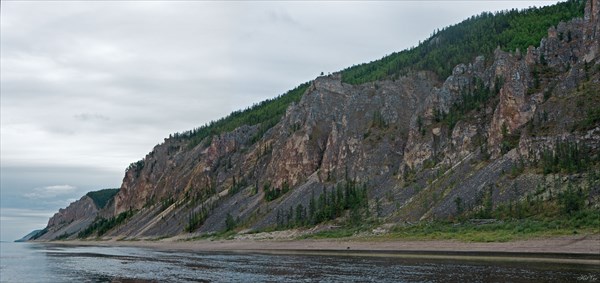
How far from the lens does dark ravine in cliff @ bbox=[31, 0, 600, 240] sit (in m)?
85.8

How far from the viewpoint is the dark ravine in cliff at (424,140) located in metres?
85.8

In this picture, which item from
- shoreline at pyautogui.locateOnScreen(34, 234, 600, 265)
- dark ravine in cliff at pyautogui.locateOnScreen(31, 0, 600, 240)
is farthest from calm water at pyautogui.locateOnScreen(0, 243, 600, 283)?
dark ravine in cliff at pyautogui.locateOnScreen(31, 0, 600, 240)

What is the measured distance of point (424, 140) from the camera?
120 metres

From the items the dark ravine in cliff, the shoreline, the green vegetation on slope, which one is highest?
the green vegetation on slope

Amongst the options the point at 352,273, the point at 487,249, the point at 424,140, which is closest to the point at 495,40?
the point at 424,140

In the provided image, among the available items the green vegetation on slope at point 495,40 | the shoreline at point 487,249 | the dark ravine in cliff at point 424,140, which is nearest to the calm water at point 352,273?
the shoreline at point 487,249

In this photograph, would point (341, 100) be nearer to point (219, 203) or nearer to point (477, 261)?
point (219, 203)

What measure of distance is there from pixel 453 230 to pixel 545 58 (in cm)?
5112

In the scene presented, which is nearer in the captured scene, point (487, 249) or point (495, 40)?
point (487, 249)

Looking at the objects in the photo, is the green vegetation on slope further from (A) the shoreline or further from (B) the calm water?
(B) the calm water

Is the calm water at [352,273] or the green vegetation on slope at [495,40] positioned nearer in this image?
the calm water at [352,273]

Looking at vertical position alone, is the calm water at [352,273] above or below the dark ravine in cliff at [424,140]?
below

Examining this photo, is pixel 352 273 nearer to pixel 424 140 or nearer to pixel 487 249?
pixel 487 249

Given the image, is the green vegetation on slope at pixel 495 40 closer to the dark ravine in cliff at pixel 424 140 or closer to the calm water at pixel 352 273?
the dark ravine in cliff at pixel 424 140
